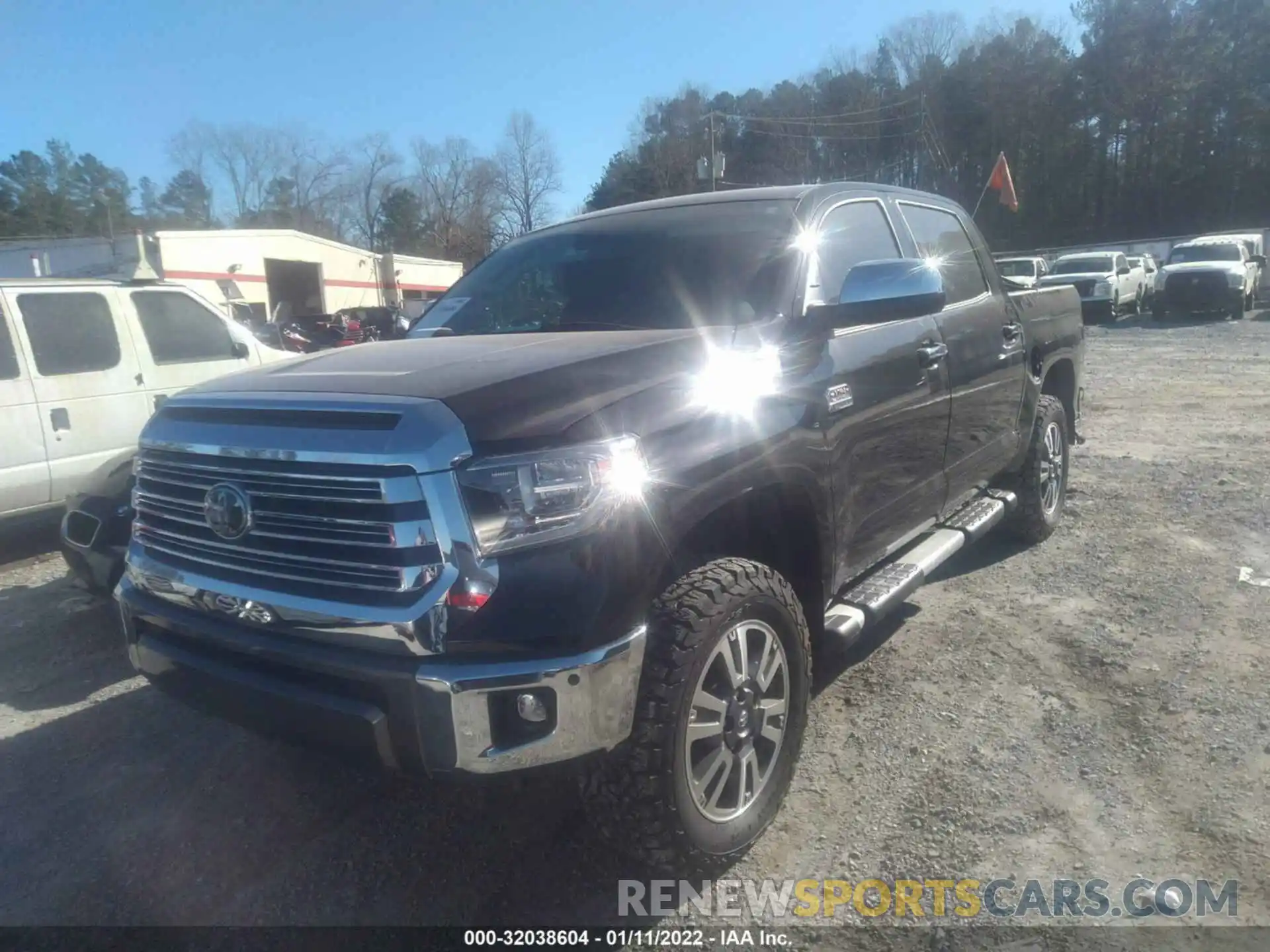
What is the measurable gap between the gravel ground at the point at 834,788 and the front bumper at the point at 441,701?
0.24 meters

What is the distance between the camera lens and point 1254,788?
3059 millimetres

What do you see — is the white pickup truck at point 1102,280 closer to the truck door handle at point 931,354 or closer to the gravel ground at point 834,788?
the gravel ground at point 834,788

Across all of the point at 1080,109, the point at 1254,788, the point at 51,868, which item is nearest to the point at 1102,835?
the point at 1254,788

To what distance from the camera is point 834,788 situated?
3.17 meters

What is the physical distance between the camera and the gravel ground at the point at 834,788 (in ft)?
8.89

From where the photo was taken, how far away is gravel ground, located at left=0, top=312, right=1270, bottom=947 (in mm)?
2711

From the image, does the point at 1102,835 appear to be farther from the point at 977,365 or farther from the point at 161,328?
the point at 161,328

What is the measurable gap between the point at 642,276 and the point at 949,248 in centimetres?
208

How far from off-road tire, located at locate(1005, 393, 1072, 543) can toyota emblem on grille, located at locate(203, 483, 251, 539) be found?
176 inches

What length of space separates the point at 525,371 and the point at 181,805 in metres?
2.05

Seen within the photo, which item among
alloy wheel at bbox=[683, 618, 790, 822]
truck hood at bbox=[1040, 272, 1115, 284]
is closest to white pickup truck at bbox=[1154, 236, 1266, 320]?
truck hood at bbox=[1040, 272, 1115, 284]

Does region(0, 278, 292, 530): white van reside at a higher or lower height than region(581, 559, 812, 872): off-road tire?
higher

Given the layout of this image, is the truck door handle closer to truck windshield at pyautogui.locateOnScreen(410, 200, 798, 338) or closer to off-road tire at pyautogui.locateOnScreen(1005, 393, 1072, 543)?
truck windshield at pyautogui.locateOnScreen(410, 200, 798, 338)

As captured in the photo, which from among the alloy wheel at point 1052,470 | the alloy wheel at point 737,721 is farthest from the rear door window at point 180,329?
the alloy wheel at point 1052,470
